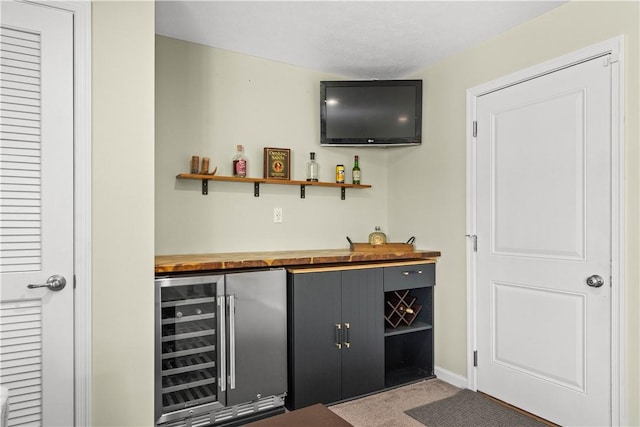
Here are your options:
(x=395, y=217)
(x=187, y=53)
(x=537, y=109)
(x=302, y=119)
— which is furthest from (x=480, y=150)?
(x=187, y=53)

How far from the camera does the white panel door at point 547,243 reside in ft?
7.13

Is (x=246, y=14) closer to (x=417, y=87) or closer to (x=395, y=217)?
(x=417, y=87)

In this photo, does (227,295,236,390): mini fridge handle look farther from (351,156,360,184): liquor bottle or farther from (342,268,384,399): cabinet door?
(351,156,360,184): liquor bottle

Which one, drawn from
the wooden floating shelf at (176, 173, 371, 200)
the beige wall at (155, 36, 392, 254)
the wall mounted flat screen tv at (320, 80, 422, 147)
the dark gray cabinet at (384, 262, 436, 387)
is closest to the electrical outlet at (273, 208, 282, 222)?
the beige wall at (155, 36, 392, 254)

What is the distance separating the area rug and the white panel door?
0.33ft

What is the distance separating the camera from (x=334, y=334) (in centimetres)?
267

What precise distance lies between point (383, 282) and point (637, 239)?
4.87 ft

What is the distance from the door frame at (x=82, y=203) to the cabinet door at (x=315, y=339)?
3.73ft

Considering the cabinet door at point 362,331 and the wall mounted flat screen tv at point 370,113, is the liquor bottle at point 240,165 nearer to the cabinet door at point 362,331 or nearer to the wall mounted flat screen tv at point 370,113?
the wall mounted flat screen tv at point 370,113

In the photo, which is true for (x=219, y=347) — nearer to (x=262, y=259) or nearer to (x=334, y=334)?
(x=262, y=259)

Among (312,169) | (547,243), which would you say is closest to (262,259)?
(312,169)

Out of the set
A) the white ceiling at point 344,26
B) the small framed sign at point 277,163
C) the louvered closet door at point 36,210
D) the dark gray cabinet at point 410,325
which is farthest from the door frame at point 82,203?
the dark gray cabinet at point 410,325

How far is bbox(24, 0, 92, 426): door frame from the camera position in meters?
1.84

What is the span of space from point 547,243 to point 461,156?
876 millimetres
